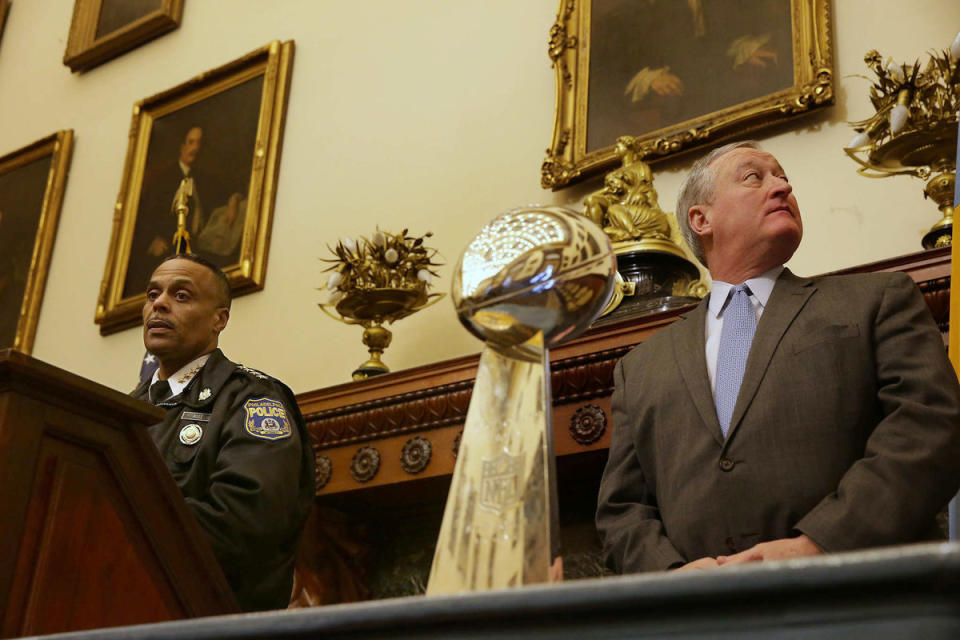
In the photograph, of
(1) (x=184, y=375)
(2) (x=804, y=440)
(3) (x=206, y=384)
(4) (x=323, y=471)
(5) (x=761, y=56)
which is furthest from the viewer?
(5) (x=761, y=56)

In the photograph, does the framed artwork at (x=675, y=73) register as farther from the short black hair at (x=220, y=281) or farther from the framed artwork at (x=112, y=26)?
the framed artwork at (x=112, y=26)

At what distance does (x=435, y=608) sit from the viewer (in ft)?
2.38

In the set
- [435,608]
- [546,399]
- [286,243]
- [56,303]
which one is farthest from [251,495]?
[56,303]

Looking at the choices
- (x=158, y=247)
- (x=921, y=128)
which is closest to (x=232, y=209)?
(x=158, y=247)

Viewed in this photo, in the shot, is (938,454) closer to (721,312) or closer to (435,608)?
(721,312)

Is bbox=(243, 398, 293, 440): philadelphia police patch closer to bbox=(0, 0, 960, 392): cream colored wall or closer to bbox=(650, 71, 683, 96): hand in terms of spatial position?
bbox=(0, 0, 960, 392): cream colored wall

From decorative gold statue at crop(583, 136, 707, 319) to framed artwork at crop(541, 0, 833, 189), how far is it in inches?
12.8

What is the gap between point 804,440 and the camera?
2.08 metres

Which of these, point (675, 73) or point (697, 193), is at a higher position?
point (675, 73)

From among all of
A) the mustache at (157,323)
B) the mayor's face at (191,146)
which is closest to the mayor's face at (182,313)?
the mustache at (157,323)

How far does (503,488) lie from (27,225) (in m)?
6.41

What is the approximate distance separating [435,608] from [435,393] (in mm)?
3100

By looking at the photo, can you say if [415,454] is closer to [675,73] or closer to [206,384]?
[206,384]

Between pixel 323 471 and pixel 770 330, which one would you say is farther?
pixel 323 471
